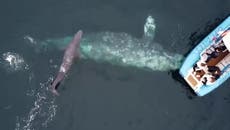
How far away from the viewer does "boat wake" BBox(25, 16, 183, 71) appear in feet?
184

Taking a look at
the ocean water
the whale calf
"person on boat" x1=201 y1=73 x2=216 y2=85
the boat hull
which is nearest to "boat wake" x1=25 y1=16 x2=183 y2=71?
the ocean water

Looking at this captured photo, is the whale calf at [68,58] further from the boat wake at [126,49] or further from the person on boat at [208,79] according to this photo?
the person on boat at [208,79]

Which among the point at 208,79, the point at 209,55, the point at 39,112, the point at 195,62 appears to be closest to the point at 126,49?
the point at 195,62

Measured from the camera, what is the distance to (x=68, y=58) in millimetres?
54750

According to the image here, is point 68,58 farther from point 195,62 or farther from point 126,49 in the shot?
point 195,62

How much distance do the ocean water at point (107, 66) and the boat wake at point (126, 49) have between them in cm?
10

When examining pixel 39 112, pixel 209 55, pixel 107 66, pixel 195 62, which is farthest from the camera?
pixel 107 66

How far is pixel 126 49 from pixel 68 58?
590cm

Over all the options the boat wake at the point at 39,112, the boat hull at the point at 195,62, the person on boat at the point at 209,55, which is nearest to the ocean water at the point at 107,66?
the boat wake at the point at 39,112

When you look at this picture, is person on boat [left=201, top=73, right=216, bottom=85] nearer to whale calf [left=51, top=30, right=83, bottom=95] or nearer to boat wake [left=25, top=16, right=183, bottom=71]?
boat wake [left=25, top=16, right=183, bottom=71]

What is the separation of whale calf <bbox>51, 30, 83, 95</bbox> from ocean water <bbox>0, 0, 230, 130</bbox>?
2.16ft

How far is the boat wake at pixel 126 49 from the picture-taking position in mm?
56125

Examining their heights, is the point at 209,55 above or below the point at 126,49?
above

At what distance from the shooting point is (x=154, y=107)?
5378 cm
